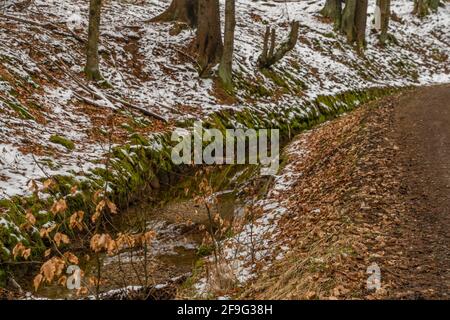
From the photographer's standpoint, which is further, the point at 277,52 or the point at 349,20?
the point at 349,20

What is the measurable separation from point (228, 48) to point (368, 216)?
9451 mm

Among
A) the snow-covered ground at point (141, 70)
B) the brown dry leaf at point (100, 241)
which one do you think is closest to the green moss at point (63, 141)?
the snow-covered ground at point (141, 70)

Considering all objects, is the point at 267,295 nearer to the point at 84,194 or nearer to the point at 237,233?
the point at 237,233

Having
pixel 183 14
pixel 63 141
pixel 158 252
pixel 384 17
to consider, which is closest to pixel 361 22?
pixel 384 17

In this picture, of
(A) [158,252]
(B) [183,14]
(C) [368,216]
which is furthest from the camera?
(B) [183,14]

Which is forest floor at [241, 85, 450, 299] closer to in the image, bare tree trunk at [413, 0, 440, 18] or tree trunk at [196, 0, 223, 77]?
tree trunk at [196, 0, 223, 77]

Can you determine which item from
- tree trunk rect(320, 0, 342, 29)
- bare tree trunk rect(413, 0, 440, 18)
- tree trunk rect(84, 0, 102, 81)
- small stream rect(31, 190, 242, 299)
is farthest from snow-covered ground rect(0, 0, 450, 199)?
bare tree trunk rect(413, 0, 440, 18)

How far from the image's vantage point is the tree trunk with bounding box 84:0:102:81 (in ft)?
41.0

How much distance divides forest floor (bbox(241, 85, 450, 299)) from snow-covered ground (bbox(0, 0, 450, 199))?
11.1ft

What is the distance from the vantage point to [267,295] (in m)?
5.51

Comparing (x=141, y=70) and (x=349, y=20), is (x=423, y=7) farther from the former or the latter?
(x=141, y=70)

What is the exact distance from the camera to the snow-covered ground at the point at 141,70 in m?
9.55

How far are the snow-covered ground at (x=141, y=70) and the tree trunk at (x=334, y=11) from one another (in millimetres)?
502

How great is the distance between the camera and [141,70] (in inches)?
563
